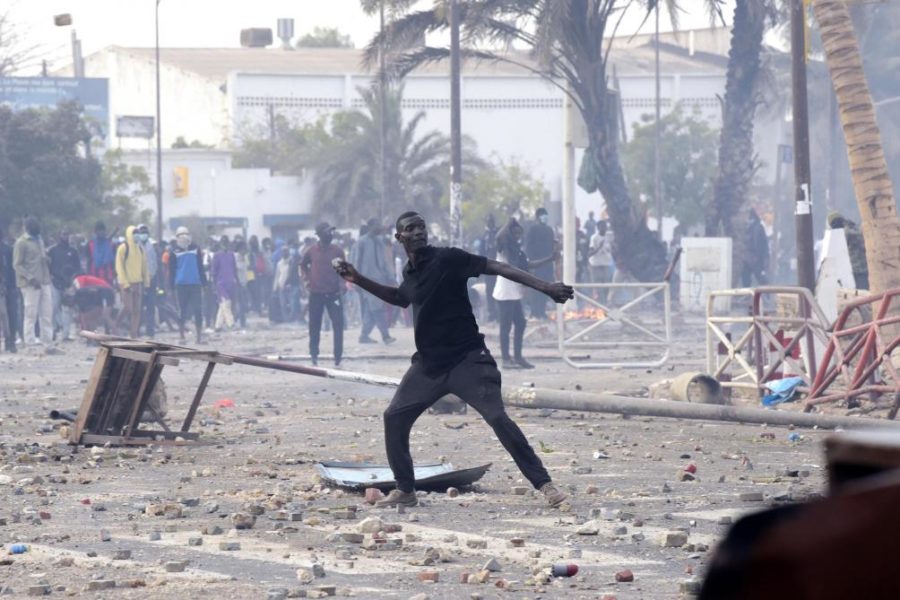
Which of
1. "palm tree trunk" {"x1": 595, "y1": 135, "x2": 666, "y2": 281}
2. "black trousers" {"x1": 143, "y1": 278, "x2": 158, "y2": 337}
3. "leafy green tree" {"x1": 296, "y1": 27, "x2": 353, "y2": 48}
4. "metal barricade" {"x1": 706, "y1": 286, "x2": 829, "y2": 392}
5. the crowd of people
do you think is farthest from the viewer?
"leafy green tree" {"x1": 296, "y1": 27, "x2": 353, "y2": 48}

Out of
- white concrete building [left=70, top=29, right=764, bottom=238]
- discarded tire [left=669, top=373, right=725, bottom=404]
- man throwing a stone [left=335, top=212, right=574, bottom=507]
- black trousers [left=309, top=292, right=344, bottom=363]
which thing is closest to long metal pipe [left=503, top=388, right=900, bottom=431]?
discarded tire [left=669, top=373, right=725, bottom=404]

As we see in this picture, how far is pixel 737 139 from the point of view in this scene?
30.5m

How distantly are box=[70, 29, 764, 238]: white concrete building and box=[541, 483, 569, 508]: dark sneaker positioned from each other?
55713 mm

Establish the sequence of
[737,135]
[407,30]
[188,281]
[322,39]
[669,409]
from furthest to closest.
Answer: [322,39] → [737,135] → [407,30] → [188,281] → [669,409]

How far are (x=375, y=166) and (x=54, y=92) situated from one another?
1520 centimetres

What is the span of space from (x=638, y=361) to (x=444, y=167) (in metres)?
34.2

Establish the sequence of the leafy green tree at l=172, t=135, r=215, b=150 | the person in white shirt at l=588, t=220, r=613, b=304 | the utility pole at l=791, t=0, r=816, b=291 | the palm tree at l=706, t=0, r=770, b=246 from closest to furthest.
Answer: the utility pole at l=791, t=0, r=816, b=291 < the palm tree at l=706, t=0, r=770, b=246 < the person in white shirt at l=588, t=220, r=613, b=304 < the leafy green tree at l=172, t=135, r=215, b=150

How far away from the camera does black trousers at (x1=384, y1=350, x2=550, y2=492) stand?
317 inches

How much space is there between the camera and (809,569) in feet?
3.57

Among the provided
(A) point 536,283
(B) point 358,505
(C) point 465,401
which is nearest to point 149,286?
(B) point 358,505

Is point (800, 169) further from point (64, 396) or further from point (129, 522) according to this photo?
point (129, 522)

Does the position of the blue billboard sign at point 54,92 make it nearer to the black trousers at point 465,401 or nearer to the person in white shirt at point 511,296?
the person in white shirt at point 511,296

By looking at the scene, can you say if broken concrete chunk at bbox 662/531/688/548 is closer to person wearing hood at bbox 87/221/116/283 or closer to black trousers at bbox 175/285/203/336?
black trousers at bbox 175/285/203/336

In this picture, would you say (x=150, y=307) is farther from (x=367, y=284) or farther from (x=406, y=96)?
(x=406, y=96)
